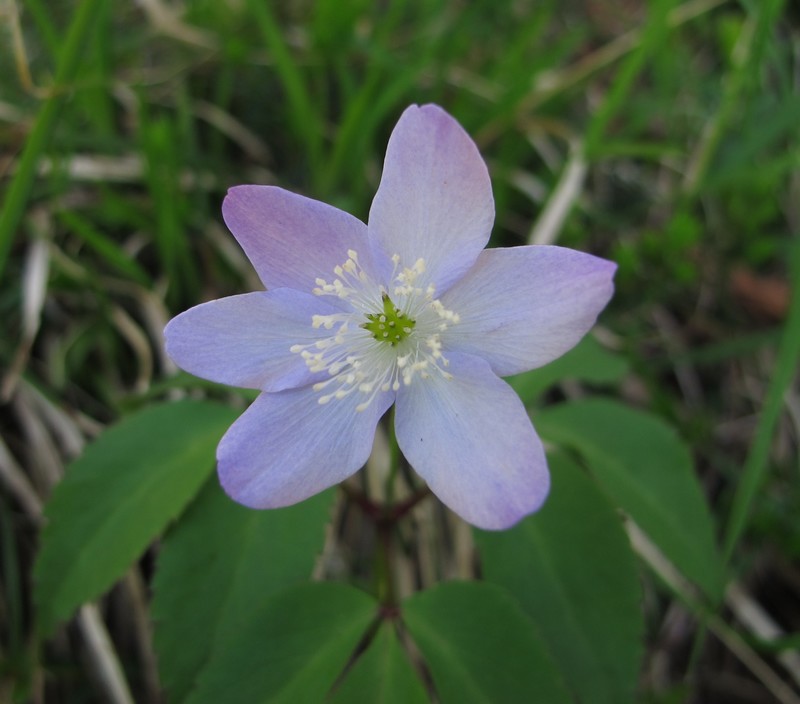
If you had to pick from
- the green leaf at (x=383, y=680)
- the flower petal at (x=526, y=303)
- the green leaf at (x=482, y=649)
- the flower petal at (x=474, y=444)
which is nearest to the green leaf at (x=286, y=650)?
the green leaf at (x=383, y=680)

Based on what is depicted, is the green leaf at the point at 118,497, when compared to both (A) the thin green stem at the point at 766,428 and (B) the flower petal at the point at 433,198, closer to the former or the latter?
(B) the flower petal at the point at 433,198

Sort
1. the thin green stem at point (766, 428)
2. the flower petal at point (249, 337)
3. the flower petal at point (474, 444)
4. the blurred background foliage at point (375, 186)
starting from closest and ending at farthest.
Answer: the flower petal at point (474, 444) → the flower petal at point (249, 337) → the thin green stem at point (766, 428) → the blurred background foliage at point (375, 186)

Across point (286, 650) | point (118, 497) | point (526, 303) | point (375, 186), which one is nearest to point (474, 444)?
point (526, 303)

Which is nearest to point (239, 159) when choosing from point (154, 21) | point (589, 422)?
point (154, 21)

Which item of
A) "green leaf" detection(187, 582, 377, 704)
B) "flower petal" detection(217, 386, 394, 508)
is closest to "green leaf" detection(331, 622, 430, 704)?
"green leaf" detection(187, 582, 377, 704)

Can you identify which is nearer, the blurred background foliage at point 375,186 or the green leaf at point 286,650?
the green leaf at point 286,650

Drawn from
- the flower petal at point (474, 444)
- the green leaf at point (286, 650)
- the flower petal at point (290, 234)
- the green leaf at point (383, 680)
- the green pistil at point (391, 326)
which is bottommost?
the green leaf at point (383, 680)

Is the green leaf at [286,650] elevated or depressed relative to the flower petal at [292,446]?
depressed
